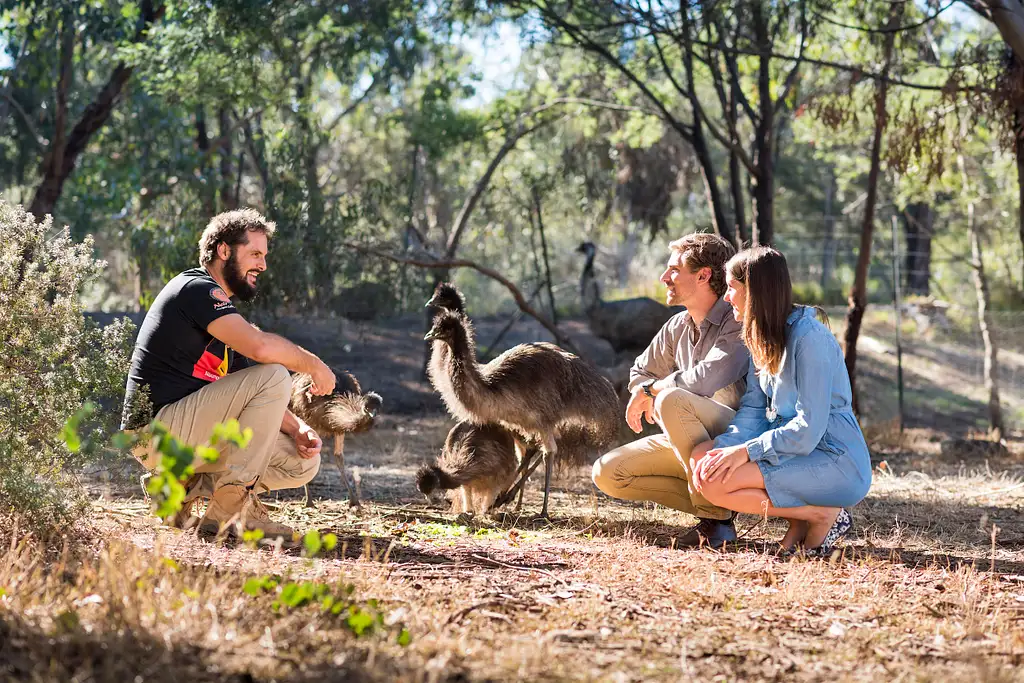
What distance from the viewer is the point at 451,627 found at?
3.54 m

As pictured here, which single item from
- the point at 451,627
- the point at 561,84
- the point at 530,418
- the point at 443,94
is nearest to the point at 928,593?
the point at 451,627

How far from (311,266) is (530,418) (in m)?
4.86

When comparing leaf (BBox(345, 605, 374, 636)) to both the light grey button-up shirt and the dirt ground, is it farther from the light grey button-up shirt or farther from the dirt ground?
the light grey button-up shirt

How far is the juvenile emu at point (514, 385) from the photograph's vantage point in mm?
6160

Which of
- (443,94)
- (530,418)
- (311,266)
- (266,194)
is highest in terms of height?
(443,94)

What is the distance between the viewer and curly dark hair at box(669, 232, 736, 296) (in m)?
5.54

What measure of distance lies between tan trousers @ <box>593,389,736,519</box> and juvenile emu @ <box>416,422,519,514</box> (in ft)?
2.51

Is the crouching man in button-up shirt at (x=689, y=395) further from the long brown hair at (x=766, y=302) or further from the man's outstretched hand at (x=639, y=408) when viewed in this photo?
the long brown hair at (x=766, y=302)

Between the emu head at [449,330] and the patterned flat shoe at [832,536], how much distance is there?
2.32m

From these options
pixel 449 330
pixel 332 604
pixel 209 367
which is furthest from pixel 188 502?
pixel 332 604

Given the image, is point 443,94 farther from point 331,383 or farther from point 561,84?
point 331,383

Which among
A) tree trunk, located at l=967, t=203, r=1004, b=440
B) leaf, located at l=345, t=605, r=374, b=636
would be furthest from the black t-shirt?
tree trunk, located at l=967, t=203, r=1004, b=440

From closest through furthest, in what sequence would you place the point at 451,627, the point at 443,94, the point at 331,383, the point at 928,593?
the point at 451,627 → the point at 928,593 → the point at 331,383 → the point at 443,94

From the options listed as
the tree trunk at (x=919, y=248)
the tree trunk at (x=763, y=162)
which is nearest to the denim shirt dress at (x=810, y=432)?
the tree trunk at (x=763, y=162)
